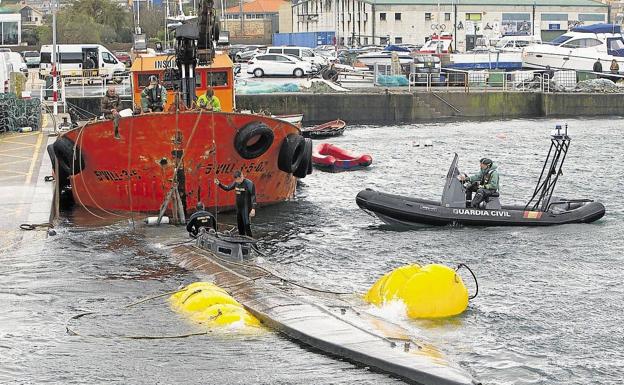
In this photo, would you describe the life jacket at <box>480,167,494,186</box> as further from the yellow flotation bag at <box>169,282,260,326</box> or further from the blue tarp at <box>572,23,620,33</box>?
the blue tarp at <box>572,23,620,33</box>

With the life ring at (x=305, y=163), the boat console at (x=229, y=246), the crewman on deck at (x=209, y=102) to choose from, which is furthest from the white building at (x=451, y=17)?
the boat console at (x=229, y=246)

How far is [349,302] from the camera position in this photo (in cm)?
1755

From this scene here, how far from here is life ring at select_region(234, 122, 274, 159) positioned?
25.2m

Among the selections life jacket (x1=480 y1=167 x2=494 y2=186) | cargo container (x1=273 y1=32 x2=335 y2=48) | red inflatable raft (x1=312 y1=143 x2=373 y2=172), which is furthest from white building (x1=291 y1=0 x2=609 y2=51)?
life jacket (x1=480 y1=167 x2=494 y2=186)

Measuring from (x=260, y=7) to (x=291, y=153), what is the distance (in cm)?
11936

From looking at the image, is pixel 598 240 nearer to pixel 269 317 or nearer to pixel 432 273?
pixel 432 273

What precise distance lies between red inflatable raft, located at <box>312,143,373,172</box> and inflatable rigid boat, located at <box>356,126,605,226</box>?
1149 cm

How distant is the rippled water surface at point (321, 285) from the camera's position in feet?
47.6

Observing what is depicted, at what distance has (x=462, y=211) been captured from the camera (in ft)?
81.7

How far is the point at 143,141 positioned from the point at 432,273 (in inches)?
379

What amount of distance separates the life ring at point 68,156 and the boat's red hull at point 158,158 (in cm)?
10

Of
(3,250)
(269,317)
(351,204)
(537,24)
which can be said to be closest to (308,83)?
(351,204)

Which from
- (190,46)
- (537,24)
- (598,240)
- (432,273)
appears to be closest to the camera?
(432,273)

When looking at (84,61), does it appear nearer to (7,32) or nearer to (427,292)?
(7,32)
